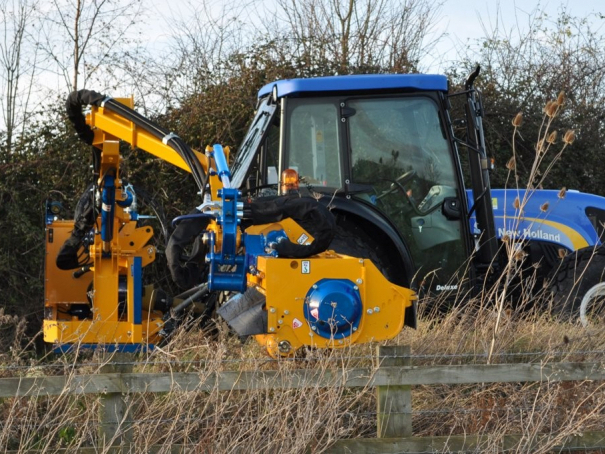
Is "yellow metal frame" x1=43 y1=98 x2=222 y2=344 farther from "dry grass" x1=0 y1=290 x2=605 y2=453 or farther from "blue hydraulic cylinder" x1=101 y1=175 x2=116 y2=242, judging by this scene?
"dry grass" x1=0 y1=290 x2=605 y2=453

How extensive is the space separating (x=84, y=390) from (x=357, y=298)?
5.45 ft

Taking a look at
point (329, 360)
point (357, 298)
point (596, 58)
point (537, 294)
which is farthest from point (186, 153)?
point (596, 58)

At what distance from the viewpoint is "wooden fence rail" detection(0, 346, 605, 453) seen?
14.6ft

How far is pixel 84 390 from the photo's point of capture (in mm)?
4426

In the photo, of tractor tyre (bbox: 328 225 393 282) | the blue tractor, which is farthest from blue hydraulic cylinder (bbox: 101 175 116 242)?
tractor tyre (bbox: 328 225 393 282)

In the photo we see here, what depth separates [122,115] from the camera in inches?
274

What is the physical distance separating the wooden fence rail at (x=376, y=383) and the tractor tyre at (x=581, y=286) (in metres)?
2.47

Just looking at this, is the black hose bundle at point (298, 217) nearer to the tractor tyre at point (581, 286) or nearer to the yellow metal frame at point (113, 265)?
the yellow metal frame at point (113, 265)

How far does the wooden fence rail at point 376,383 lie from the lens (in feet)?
14.6

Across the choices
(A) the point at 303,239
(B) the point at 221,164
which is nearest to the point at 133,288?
(B) the point at 221,164

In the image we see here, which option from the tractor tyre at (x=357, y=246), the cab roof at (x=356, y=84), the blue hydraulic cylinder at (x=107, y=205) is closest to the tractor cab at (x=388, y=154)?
the cab roof at (x=356, y=84)

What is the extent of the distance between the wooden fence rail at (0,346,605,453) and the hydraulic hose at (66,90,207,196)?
6.70ft

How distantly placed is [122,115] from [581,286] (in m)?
3.72

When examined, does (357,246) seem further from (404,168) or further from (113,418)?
(113,418)
